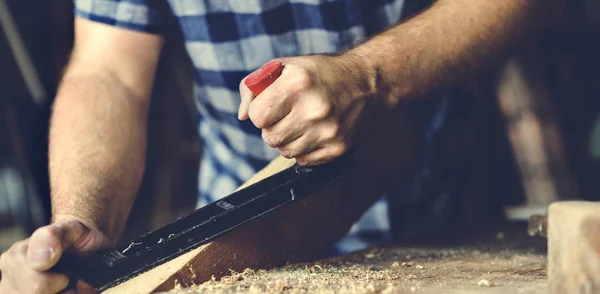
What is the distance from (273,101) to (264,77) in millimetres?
37

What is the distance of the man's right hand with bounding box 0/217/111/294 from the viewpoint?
94 centimetres

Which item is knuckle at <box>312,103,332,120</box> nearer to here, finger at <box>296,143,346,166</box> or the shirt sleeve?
finger at <box>296,143,346,166</box>

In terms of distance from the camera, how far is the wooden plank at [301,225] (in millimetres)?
950

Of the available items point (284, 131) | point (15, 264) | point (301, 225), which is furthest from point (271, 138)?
point (15, 264)

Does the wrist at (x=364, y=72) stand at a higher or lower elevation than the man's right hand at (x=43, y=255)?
higher

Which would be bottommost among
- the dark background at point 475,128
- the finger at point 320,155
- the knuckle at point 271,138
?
the dark background at point 475,128

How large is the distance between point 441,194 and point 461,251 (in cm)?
52

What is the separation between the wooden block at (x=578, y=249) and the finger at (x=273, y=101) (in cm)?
42

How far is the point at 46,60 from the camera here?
3035mm

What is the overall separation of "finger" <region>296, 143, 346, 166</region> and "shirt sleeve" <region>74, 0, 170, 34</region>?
628mm

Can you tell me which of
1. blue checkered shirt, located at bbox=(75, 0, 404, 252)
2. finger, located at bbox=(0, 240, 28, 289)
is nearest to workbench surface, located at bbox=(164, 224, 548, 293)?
finger, located at bbox=(0, 240, 28, 289)

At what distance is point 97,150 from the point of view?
1334 mm

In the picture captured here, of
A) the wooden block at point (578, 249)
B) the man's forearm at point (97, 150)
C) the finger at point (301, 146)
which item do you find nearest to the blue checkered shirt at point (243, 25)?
the man's forearm at point (97, 150)

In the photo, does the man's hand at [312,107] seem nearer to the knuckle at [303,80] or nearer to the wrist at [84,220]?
the knuckle at [303,80]
